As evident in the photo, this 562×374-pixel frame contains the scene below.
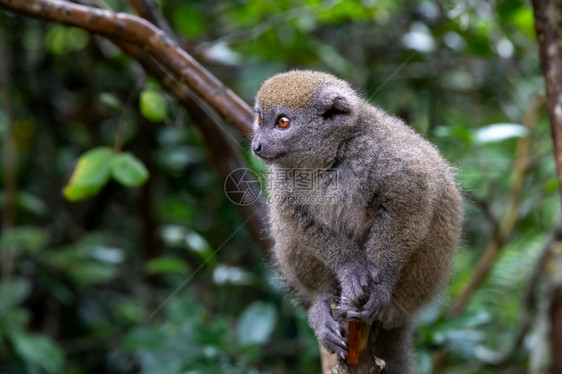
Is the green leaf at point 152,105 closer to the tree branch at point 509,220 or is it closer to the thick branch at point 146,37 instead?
the thick branch at point 146,37

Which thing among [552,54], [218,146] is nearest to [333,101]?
[218,146]

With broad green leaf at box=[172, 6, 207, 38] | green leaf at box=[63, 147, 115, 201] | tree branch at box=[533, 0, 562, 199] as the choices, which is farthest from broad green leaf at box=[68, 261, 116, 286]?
tree branch at box=[533, 0, 562, 199]

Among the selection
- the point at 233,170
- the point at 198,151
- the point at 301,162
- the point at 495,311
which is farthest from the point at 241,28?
the point at 495,311

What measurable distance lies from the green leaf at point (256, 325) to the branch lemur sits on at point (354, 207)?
819mm

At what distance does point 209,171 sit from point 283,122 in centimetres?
267

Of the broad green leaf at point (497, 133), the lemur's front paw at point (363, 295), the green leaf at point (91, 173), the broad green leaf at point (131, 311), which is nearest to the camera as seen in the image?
the lemur's front paw at point (363, 295)

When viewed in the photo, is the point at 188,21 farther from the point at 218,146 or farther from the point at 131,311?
the point at 131,311

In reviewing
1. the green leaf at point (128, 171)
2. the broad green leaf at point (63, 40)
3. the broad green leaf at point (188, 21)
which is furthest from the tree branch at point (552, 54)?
the broad green leaf at point (63, 40)

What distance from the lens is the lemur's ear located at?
3.44 meters

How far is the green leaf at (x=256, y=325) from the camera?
4.43 m

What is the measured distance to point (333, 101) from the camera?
3.46 m

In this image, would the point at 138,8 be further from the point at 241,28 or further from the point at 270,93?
the point at 241,28

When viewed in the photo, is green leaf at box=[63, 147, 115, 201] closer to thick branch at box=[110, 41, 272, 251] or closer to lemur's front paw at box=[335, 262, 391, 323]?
thick branch at box=[110, 41, 272, 251]

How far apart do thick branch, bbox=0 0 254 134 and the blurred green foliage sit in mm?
949
